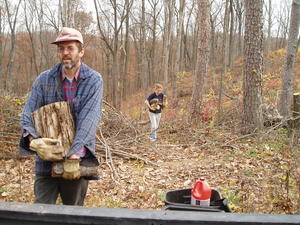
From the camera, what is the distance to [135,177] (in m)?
5.84

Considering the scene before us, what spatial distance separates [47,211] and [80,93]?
4.30ft

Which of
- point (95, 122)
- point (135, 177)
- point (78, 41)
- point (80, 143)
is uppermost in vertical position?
point (78, 41)

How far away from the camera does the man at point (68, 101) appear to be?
253 centimetres

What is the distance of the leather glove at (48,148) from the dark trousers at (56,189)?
1.20 feet

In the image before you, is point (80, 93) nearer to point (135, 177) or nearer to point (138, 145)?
point (135, 177)

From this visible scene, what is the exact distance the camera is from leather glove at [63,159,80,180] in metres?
2.36

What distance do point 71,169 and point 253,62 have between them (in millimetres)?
6831

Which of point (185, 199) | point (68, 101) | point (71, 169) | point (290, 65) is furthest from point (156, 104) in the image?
point (71, 169)

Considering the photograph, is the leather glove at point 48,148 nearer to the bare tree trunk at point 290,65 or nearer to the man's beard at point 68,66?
the man's beard at point 68,66

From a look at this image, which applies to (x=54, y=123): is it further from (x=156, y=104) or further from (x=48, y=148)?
(x=156, y=104)

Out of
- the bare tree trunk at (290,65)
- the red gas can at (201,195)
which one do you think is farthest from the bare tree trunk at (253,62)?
the red gas can at (201,195)

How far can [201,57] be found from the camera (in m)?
11.2

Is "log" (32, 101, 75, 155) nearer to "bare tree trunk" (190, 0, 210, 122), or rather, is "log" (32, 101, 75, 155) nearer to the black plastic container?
the black plastic container

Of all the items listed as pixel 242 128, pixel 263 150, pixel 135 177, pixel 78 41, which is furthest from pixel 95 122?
pixel 242 128
